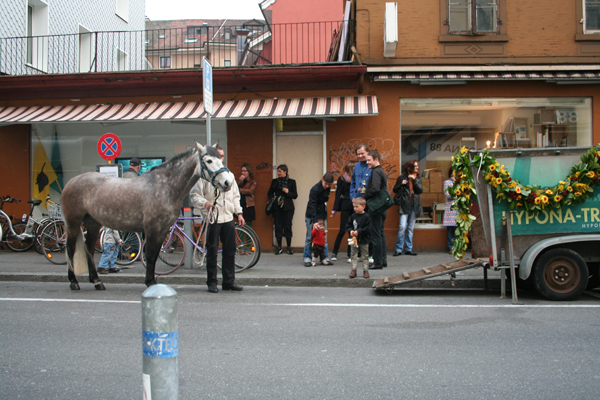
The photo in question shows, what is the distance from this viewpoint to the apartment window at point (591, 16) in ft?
38.1

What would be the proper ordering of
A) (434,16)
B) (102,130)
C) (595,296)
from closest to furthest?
(595,296)
(434,16)
(102,130)

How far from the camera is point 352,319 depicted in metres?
5.79

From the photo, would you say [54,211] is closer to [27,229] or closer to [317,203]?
[27,229]

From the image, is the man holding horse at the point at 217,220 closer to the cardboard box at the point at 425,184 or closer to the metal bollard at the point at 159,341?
the metal bollard at the point at 159,341

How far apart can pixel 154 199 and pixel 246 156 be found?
541 cm

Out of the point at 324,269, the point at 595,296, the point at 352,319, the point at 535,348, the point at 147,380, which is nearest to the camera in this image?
the point at 147,380

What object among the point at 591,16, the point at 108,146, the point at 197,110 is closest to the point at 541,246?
the point at 591,16

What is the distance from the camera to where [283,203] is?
11258 mm

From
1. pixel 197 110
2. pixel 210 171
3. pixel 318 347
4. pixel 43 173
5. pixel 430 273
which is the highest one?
pixel 197 110

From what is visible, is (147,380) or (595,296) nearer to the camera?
(147,380)

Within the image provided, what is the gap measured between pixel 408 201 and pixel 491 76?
3.30 metres

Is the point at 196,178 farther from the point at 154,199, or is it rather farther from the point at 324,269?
the point at 324,269

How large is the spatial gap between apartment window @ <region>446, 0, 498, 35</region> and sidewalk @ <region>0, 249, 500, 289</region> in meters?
5.31

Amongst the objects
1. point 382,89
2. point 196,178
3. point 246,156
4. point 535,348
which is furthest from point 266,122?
point 535,348
